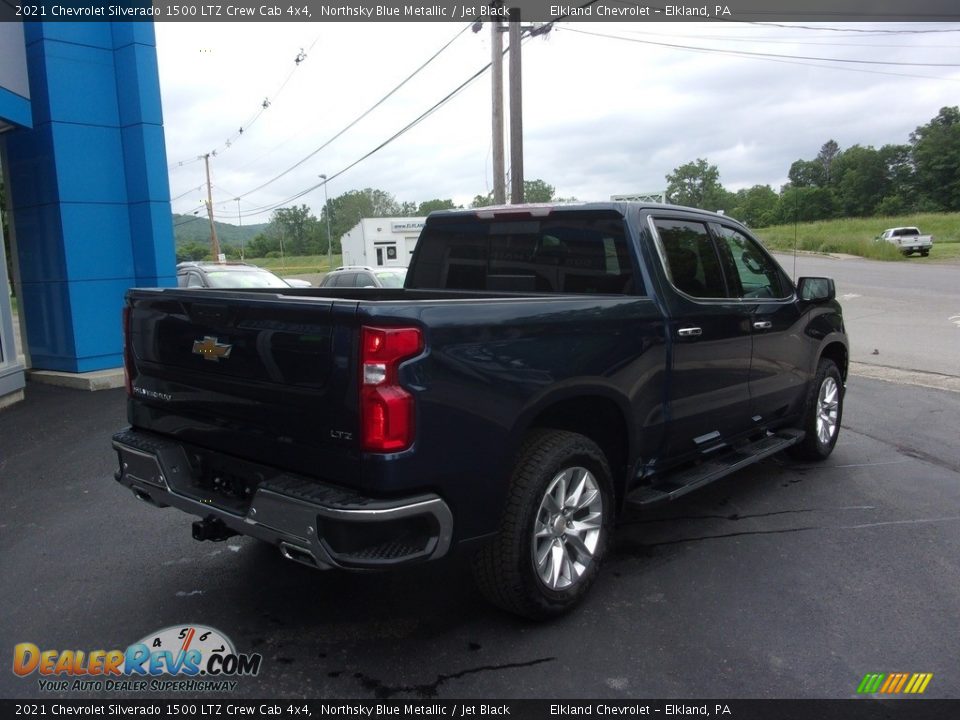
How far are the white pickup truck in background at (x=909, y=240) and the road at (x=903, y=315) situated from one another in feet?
27.3

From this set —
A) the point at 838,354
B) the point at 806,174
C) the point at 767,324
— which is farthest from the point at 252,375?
the point at 806,174

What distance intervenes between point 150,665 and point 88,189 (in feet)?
27.3

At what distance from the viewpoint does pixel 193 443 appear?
3467 mm

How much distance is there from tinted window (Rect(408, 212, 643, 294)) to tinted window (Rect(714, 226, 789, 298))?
1.15 m

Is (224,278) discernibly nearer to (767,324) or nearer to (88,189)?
(88,189)

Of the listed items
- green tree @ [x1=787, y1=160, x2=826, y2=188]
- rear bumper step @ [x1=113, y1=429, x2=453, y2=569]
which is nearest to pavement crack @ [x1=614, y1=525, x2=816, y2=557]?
rear bumper step @ [x1=113, y1=429, x2=453, y2=569]

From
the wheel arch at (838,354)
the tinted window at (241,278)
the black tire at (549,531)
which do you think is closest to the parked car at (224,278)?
the tinted window at (241,278)

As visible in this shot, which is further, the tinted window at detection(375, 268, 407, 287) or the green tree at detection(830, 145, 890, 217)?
the green tree at detection(830, 145, 890, 217)

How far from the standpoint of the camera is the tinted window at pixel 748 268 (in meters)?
4.90

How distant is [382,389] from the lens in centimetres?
268

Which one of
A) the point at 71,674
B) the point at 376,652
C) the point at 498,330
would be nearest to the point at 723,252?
the point at 498,330

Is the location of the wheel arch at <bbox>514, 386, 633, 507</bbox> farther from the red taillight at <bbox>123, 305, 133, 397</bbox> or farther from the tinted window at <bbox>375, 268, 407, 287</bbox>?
the tinted window at <bbox>375, 268, 407, 287</bbox>

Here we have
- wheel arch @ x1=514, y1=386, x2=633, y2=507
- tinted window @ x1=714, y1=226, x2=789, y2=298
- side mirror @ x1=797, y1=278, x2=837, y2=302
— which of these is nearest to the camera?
wheel arch @ x1=514, y1=386, x2=633, y2=507

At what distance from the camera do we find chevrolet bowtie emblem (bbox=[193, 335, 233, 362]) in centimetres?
318
